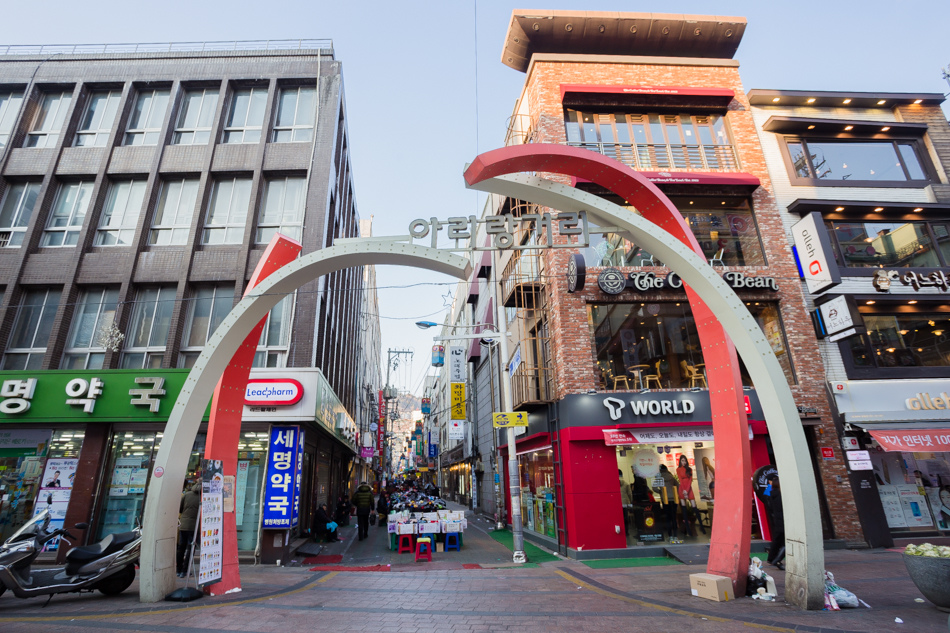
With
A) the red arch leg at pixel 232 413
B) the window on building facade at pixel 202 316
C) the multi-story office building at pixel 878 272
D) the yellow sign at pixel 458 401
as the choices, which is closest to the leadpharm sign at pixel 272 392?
the window on building facade at pixel 202 316

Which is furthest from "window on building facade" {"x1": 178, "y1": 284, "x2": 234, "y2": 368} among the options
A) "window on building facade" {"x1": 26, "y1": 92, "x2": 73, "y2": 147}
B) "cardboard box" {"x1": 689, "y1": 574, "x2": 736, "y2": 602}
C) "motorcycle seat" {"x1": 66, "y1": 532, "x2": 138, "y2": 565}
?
"cardboard box" {"x1": 689, "y1": 574, "x2": 736, "y2": 602}

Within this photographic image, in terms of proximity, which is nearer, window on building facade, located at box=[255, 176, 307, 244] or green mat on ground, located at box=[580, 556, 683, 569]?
green mat on ground, located at box=[580, 556, 683, 569]

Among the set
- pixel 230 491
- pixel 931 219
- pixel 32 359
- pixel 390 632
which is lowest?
pixel 390 632

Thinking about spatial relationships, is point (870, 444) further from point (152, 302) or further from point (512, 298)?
point (152, 302)

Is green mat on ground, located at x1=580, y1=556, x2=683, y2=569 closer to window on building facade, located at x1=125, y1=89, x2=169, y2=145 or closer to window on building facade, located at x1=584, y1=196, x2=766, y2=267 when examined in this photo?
window on building facade, located at x1=584, y1=196, x2=766, y2=267

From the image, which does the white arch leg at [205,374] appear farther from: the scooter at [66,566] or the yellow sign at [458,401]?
the yellow sign at [458,401]

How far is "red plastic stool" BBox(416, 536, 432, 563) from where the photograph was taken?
40.5 ft

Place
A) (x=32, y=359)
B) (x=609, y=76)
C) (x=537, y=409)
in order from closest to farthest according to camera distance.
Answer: (x=32, y=359), (x=537, y=409), (x=609, y=76)

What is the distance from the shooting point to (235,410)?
29.2 feet

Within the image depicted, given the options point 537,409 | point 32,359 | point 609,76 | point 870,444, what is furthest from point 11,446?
point 870,444

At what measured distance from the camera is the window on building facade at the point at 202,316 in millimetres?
13953

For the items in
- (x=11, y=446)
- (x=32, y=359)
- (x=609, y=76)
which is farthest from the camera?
(x=609, y=76)

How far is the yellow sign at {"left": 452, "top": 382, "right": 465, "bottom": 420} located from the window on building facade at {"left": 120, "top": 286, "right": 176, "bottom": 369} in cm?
1446

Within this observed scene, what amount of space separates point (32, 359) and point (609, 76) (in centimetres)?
2108
